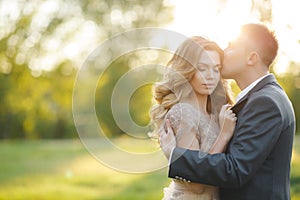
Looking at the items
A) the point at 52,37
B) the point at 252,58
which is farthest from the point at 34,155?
the point at 252,58

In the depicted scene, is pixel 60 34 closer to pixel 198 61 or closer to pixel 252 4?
pixel 252 4

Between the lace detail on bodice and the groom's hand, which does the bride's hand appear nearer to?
the lace detail on bodice

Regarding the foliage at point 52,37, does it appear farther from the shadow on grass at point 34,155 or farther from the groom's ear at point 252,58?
the groom's ear at point 252,58

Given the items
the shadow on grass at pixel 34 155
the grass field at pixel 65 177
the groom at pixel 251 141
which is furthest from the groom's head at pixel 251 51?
the shadow on grass at pixel 34 155

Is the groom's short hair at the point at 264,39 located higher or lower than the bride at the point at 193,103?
higher

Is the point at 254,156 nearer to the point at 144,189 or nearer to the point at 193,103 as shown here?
the point at 193,103

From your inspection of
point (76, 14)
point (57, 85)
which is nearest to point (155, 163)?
point (76, 14)

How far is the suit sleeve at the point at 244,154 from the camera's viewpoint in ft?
8.71

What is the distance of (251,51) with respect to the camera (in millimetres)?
2893

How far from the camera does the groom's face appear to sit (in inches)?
115

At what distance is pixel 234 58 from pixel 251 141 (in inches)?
19.3

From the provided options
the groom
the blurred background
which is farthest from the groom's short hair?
the blurred background

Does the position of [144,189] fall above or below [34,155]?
below

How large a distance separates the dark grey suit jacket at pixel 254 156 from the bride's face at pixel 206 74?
24cm
